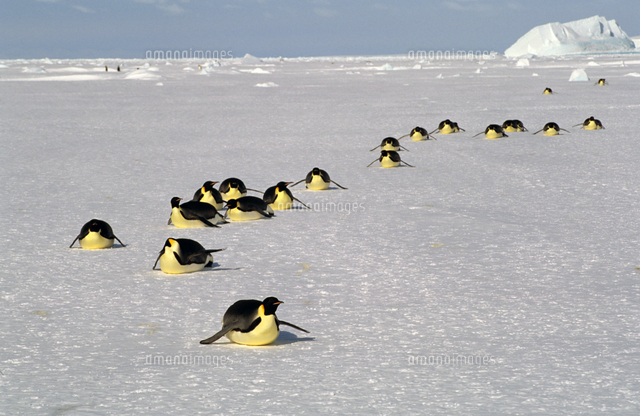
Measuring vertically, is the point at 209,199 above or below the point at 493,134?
below

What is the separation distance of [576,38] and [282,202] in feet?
264

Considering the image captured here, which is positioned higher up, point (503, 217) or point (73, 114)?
point (73, 114)

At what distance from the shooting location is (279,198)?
5.74 m

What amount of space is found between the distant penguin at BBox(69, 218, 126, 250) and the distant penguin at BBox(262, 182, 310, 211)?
1569 mm

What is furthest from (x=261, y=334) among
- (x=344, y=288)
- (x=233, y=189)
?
(x=233, y=189)

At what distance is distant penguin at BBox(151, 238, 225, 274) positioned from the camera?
383 centimetres

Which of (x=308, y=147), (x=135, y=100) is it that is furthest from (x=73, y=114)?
(x=308, y=147)

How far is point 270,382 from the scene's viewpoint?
2.46m

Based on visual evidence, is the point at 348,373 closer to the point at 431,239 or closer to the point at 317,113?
the point at 431,239

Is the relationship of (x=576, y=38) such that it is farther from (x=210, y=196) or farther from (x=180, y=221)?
(x=180, y=221)

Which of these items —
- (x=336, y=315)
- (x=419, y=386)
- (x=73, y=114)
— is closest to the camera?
(x=419, y=386)

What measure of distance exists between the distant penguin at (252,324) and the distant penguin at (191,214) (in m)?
2.24

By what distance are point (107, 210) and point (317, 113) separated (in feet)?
29.9

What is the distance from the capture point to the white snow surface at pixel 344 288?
2.38 m
